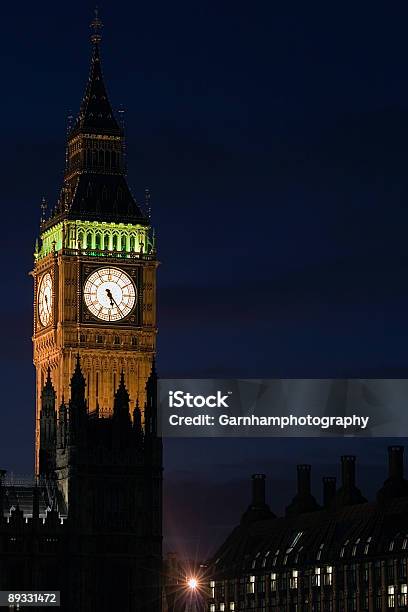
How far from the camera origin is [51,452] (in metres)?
185

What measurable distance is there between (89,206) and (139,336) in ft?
41.9

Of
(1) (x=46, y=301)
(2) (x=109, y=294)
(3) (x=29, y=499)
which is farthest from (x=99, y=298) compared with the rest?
(3) (x=29, y=499)

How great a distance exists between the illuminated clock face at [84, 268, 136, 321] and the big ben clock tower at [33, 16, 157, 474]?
0.09 metres

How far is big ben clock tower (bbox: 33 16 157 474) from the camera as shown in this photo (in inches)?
7603

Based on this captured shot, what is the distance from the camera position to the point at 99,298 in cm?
19500

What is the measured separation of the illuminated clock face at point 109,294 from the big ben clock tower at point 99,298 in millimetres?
87

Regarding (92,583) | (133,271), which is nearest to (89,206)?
(133,271)

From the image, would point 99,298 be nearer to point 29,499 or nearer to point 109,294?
point 109,294

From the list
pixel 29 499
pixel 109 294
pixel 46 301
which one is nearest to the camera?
pixel 29 499

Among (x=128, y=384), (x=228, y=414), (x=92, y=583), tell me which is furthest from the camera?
(x=128, y=384)

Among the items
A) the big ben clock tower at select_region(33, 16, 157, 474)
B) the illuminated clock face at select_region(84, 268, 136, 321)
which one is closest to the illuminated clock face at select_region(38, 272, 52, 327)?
the big ben clock tower at select_region(33, 16, 157, 474)

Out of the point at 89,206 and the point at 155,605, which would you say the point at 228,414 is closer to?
the point at 155,605

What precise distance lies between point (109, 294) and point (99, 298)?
37.0 inches

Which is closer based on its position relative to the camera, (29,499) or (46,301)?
(29,499)
